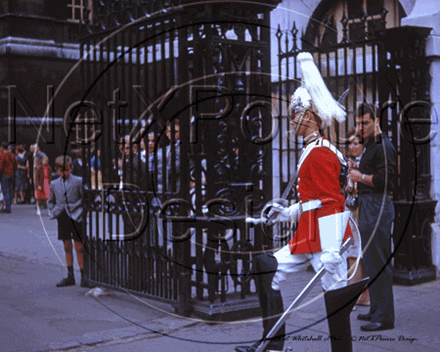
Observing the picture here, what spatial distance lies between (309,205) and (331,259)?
1.49 ft

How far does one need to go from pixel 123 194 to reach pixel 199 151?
4.18ft

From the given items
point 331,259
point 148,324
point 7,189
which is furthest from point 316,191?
point 7,189

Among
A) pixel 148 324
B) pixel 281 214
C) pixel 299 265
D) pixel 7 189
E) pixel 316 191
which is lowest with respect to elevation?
pixel 148 324

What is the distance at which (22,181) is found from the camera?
2070cm

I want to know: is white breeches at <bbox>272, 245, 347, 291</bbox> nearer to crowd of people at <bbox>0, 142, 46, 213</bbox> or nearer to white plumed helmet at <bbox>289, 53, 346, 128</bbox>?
white plumed helmet at <bbox>289, 53, 346, 128</bbox>

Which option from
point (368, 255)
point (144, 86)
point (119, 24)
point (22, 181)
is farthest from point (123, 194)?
point (22, 181)

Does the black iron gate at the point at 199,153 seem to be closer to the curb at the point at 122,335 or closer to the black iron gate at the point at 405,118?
the curb at the point at 122,335

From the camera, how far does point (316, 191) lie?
4.67 metres

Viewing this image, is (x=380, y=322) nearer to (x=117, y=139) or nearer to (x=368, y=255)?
(x=368, y=255)

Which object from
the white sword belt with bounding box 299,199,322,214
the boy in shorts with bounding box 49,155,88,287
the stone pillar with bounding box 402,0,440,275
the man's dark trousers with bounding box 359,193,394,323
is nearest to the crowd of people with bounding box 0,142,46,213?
the boy in shorts with bounding box 49,155,88,287

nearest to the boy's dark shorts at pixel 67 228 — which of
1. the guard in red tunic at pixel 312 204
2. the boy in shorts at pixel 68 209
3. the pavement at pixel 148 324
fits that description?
the boy in shorts at pixel 68 209

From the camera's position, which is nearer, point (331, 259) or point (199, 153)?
point (331, 259)

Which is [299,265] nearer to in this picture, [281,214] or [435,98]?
[281,214]

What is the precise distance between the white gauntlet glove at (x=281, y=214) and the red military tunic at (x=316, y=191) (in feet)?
0.21
